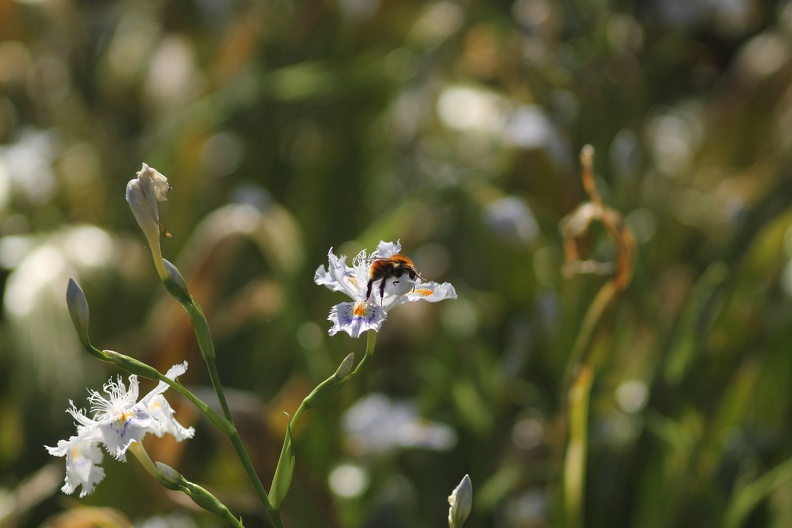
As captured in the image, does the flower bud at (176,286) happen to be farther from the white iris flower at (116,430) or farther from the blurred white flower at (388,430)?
the blurred white flower at (388,430)

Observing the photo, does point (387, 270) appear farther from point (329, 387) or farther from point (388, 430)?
point (388, 430)

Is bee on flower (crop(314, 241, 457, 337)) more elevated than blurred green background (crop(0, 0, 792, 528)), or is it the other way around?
bee on flower (crop(314, 241, 457, 337))

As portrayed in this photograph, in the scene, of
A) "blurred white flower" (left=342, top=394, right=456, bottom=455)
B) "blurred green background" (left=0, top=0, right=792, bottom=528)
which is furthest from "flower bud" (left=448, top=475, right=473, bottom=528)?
"blurred white flower" (left=342, top=394, right=456, bottom=455)

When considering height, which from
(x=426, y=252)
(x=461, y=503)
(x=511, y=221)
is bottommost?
(x=426, y=252)

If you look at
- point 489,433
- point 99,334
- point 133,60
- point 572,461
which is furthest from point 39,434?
point 133,60

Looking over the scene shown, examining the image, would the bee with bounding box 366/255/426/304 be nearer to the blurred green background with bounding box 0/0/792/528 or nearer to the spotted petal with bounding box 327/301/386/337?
the spotted petal with bounding box 327/301/386/337

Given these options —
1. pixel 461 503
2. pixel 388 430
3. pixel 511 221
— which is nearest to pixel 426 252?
pixel 511 221
